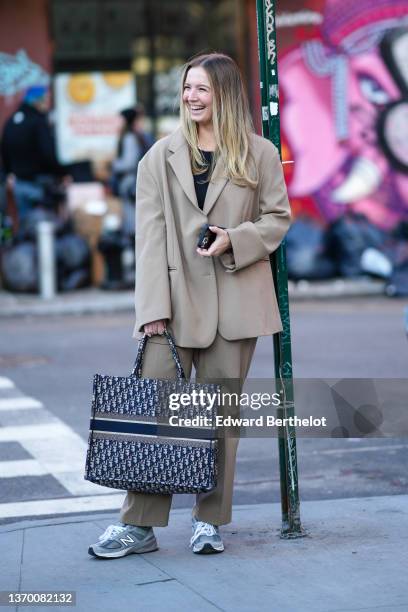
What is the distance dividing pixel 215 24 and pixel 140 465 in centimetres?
1393

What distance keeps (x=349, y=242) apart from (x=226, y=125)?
12.4m

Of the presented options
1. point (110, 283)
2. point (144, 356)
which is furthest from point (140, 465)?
point (110, 283)

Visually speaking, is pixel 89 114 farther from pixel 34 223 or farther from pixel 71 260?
pixel 71 260

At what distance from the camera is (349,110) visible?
58.6 ft

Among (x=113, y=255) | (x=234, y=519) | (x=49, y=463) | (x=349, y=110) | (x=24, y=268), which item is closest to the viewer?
(x=234, y=519)

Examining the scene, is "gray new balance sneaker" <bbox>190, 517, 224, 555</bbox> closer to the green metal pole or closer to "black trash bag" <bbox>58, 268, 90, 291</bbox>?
the green metal pole

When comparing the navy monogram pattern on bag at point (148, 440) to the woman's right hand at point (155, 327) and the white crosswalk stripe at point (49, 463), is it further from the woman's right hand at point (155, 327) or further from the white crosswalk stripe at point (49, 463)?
the white crosswalk stripe at point (49, 463)

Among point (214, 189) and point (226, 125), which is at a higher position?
point (226, 125)

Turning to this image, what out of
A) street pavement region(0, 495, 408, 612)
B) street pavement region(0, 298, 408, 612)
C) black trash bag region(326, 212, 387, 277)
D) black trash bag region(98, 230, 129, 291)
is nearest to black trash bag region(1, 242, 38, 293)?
black trash bag region(98, 230, 129, 291)

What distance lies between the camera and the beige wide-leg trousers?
17.7 ft

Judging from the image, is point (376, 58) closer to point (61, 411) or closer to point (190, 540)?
point (61, 411)

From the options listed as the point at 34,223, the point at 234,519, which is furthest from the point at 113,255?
the point at 234,519

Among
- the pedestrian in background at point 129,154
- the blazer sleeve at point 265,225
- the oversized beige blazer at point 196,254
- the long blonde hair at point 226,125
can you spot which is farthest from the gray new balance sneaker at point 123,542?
the pedestrian in background at point 129,154

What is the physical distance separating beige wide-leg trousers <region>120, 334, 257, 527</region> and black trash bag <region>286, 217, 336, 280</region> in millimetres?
12033
